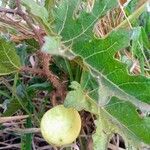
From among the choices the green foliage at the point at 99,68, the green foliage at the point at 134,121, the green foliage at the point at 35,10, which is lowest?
the green foliage at the point at 134,121

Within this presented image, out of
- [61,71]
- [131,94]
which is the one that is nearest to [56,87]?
[61,71]

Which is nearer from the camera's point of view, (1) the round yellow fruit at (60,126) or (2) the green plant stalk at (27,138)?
(1) the round yellow fruit at (60,126)

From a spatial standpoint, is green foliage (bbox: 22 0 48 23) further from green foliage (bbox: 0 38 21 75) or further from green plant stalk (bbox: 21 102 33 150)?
green plant stalk (bbox: 21 102 33 150)

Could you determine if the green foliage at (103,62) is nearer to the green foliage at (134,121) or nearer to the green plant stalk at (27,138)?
the green foliage at (134,121)

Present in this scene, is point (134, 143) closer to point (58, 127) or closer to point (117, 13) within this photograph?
point (58, 127)

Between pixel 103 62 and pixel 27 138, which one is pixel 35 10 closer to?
pixel 103 62

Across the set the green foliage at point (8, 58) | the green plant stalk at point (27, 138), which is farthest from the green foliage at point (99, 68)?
the green plant stalk at point (27, 138)
